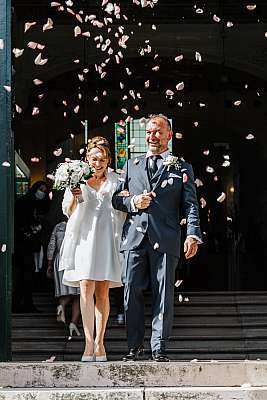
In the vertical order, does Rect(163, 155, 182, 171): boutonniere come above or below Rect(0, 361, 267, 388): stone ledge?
above

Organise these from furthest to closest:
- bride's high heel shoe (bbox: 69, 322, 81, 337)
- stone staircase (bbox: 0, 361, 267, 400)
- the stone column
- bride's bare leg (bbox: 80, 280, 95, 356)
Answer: bride's high heel shoe (bbox: 69, 322, 81, 337) < the stone column < bride's bare leg (bbox: 80, 280, 95, 356) < stone staircase (bbox: 0, 361, 267, 400)

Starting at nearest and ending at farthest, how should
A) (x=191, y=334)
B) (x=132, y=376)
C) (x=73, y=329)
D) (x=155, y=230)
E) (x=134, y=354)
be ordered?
(x=132, y=376) < (x=134, y=354) < (x=155, y=230) < (x=73, y=329) < (x=191, y=334)

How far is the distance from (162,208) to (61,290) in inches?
145

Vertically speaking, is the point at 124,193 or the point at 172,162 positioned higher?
the point at 172,162

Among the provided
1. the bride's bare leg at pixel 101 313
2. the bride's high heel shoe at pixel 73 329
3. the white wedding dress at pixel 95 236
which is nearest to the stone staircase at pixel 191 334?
the bride's high heel shoe at pixel 73 329

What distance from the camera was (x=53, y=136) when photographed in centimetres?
1510

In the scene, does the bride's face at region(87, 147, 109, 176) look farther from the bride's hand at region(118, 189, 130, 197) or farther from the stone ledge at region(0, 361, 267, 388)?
the stone ledge at region(0, 361, 267, 388)

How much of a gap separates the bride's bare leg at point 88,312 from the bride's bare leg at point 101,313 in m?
0.05

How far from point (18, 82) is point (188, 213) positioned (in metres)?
7.48

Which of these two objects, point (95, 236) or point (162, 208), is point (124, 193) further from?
point (95, 236)

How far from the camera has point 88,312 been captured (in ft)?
22.1

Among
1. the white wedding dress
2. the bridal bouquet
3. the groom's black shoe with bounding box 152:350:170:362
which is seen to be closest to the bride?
Answer: the white wedding dress

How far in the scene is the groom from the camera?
638cm

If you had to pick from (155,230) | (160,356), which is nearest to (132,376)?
(160,356)
